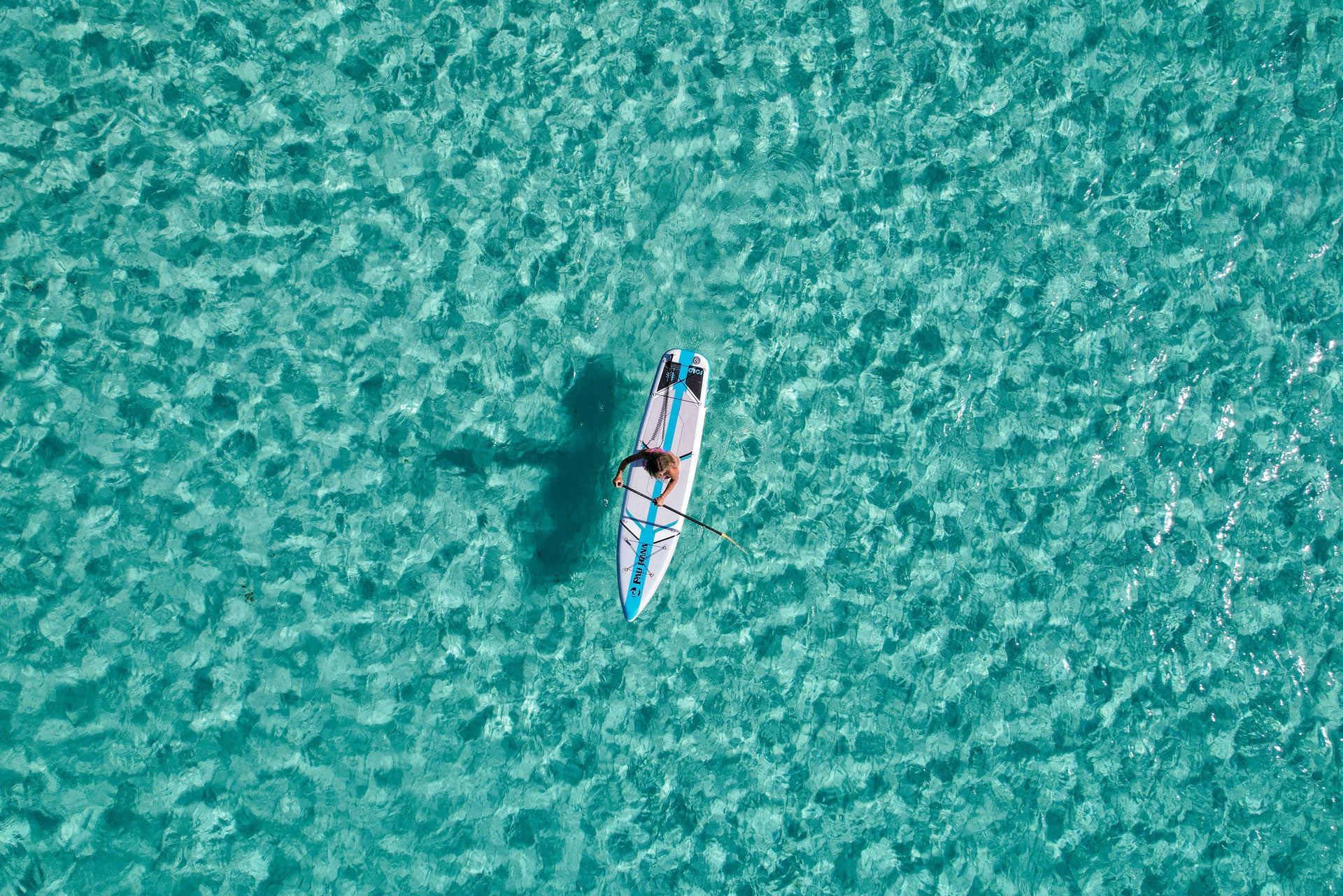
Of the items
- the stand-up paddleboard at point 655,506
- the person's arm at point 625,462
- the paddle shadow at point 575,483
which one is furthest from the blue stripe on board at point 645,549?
the paddle shadow at point 575,483

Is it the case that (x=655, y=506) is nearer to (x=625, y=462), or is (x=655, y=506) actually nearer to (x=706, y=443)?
(x=625, y=462)

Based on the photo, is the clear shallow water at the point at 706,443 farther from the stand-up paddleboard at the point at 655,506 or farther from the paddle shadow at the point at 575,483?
the stand-up paddleboard at the point at 655,506

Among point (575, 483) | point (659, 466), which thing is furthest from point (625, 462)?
point (575, 483)

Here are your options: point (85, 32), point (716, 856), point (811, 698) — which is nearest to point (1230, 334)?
point (811, 698)

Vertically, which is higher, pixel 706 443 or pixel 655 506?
pixel 706 443

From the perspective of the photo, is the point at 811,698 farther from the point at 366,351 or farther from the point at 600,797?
the point at 366,351

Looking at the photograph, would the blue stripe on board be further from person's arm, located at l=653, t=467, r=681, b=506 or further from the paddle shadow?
the paddle shadow
